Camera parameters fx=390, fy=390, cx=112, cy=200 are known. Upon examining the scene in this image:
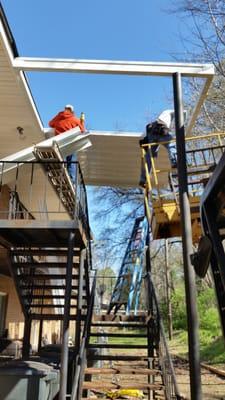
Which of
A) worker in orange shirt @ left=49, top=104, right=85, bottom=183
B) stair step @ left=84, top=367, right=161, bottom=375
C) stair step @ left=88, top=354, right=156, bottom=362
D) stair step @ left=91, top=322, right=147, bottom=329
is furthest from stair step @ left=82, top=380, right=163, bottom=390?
worker in orange shirt @ left=49, top=104, right=85, bottom=183

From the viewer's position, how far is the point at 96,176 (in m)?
12.6

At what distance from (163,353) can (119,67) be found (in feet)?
16.3

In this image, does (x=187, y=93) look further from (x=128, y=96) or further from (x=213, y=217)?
(x=213, y=217)

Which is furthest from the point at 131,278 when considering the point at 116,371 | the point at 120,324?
the point at 116,371

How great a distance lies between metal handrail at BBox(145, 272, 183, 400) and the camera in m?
5.49

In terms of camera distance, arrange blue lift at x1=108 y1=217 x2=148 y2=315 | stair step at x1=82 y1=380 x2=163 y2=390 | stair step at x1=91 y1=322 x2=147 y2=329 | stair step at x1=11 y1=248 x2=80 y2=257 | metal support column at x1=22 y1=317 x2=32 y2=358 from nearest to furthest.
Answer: stair step at x1=82 y1=380 x2=163 y2=390 < stair step at x1=11 y1=248 x2=80 y2=257 < stair step at x1=91 y1=322 x2=147 y2=329 < metal support column at x1=22 y1=317 x2=32 y2=358 < blue lift at x1=108 y1=217 x2=148 y2=315

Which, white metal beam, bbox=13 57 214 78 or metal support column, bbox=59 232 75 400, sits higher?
white metal beam, bbox=13 57 214 78

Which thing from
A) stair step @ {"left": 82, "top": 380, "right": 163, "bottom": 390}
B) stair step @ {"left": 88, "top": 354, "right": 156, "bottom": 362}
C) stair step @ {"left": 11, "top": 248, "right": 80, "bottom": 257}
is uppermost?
stair step @ {"left": 11, "top": 248, "right": 80, "bottom": 257}

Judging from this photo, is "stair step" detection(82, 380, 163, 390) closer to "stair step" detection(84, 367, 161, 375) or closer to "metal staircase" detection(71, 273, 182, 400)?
"metal staircase" detection(71, 273, 182, 400)

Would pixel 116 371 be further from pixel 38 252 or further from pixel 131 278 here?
pixel 131 278

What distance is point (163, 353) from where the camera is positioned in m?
6.92

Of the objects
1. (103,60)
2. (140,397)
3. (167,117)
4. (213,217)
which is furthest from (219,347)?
(213,217)

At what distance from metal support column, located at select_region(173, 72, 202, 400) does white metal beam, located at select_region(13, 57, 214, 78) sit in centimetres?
68

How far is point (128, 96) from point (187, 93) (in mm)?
3454
